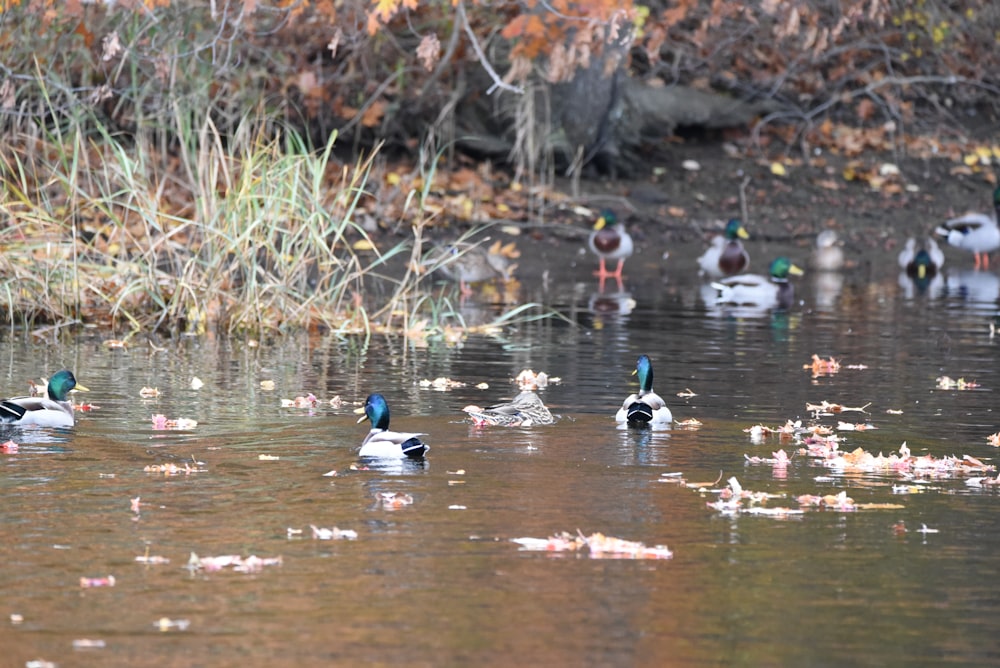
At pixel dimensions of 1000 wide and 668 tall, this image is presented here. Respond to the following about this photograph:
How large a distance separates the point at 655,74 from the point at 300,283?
13326 mm

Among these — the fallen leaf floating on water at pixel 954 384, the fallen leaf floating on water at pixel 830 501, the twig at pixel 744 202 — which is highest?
the twig at pixel 744 202

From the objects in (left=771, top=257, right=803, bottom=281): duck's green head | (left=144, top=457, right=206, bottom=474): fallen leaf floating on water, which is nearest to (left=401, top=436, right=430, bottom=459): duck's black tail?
(left=144, top=457, right=206, bottom=474): fallen leaf floating on water

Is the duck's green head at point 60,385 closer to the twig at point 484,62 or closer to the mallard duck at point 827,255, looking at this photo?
the twig at point 484,62

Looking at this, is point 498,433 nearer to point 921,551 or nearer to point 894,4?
point 921,551

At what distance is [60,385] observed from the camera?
34.6 ft

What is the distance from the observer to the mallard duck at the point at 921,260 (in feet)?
75.5

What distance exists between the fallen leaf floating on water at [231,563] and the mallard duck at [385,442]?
2.20 m

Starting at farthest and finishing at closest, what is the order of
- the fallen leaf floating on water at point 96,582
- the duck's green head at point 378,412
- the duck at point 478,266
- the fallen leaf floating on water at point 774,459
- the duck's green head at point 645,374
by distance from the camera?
the duck at point 478,266, the duck's green head at point 645,374, the duck's green head at point 378,412, the fallen leaf floating on water at point 774,459, the fallen leaf floating on water at point 96,582

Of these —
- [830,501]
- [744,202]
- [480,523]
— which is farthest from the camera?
[744,202]

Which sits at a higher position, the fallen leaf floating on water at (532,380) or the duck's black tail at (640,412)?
the fallen leaf floating on water at (532,380)

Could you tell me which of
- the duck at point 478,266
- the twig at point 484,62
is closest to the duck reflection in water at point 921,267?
the duck at point 478,266

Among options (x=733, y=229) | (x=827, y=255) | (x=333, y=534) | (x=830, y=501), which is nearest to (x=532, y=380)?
(x=830, y=501)

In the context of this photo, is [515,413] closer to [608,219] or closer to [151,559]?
[151,559]

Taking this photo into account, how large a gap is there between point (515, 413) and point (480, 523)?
260cm
